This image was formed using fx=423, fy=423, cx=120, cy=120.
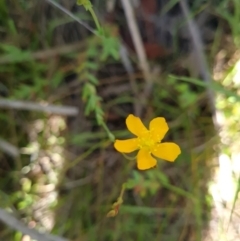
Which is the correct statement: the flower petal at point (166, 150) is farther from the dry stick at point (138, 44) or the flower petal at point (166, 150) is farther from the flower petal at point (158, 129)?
the dry stick at point (138, 44)

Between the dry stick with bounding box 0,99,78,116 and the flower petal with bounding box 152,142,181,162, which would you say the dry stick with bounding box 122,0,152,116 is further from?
the flower petal with bounding box 152,142,181,162

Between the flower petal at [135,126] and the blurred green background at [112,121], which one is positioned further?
the blurred green background at [112,121]

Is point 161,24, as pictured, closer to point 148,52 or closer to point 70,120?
point 148,52

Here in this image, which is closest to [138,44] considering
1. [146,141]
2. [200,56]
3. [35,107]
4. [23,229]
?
[200,56]

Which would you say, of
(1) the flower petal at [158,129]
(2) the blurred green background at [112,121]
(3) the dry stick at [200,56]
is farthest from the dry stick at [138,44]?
(1) the flower petal at [158,129]

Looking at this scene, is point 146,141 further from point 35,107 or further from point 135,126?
point 35,107
